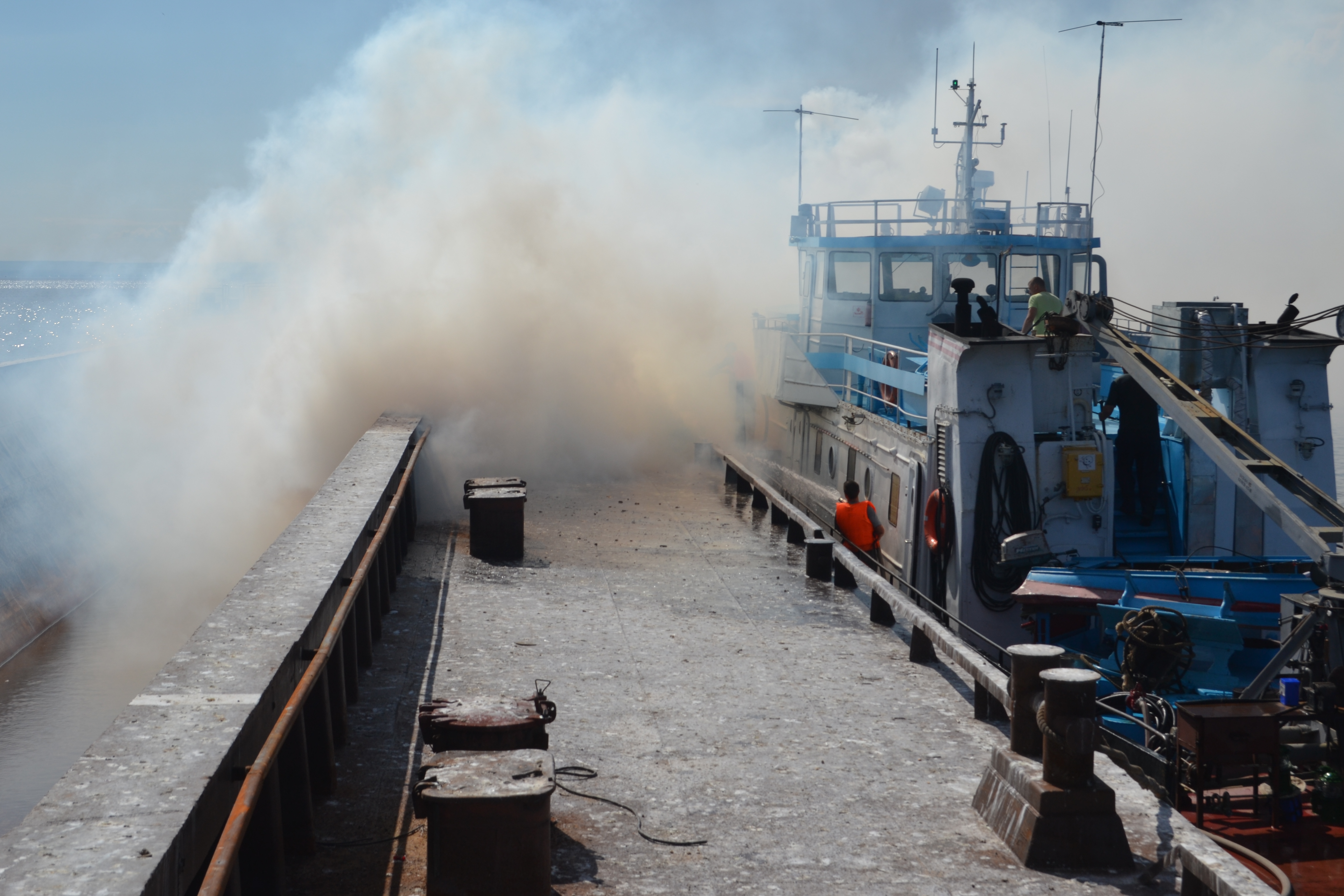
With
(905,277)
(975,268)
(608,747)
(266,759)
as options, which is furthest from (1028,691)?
(975,268)

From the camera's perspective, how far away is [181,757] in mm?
4141

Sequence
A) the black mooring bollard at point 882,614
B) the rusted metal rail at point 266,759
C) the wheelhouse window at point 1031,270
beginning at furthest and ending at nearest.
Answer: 1. the wheelhouse window at point 1031,270
2. the black mooring bollard at point 882,614
3. the rusted metal rail at point 266,759

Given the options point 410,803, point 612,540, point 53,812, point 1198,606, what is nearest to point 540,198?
point 612,540

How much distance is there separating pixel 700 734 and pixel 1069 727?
97.1 inches

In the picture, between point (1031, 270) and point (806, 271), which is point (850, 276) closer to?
point (806, 271)

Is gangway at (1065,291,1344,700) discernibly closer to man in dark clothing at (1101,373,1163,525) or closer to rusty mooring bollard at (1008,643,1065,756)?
man in dark clothing at (1101,373,1163,525)

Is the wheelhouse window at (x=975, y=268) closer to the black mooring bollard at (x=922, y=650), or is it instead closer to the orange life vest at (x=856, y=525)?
the orange life vest at (x=856, y=525)

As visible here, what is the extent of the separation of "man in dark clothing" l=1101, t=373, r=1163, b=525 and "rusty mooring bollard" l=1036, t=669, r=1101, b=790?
8.07 metres

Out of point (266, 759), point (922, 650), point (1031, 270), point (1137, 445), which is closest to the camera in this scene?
point (266, 759)

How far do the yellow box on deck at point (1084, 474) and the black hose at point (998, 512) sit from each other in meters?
0.42

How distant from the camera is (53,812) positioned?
12.1ft

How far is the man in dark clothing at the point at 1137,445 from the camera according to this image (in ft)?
41.0

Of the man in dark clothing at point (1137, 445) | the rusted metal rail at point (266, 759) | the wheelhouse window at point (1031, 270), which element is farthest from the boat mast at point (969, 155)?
the rusted metal rail at point (266, 759)

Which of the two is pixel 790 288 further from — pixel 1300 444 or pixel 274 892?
pixel 274 892
